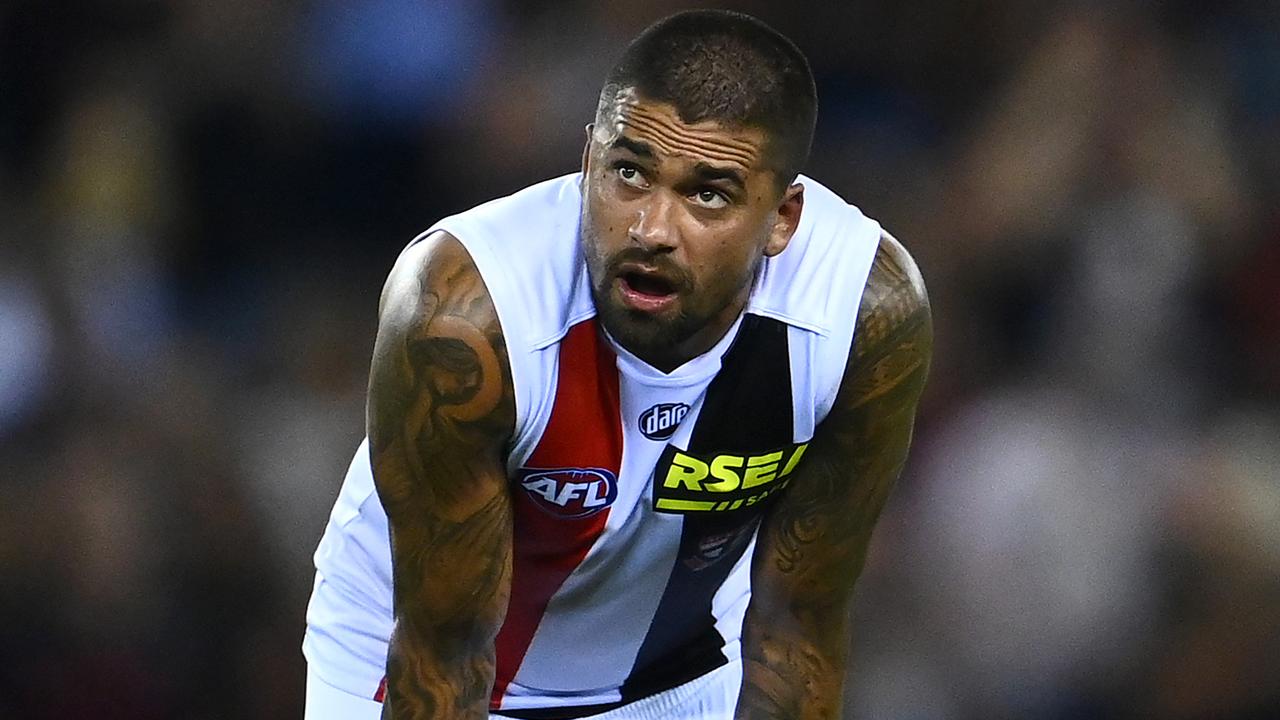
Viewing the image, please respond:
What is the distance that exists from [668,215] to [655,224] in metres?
0.02

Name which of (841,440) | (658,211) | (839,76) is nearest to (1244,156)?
(839,76)

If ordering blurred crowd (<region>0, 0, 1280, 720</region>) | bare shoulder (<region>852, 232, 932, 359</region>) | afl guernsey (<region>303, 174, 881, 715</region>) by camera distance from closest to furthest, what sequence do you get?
afl guernsey (<region>303, 174, 881, 715</region>) < bare shoulder (<region>852, 232, 932, 359</region>) < blurred crowd (<region>0, 0, 1280, 720</region>)

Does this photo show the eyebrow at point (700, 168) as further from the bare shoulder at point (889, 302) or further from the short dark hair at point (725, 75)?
the bare shoulder at point (889, 302)

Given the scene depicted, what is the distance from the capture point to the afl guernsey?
3.09 metres

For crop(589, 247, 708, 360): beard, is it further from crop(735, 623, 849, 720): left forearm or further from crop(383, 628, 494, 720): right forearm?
crop(735, 623, 849, 720): left forearm

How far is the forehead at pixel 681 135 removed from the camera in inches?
113

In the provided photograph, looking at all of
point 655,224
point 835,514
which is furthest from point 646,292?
point 835,514

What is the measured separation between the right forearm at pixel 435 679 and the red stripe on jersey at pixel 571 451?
27cm

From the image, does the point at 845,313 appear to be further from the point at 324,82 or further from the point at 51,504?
the point at 324,82

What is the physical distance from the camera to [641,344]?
3.09m

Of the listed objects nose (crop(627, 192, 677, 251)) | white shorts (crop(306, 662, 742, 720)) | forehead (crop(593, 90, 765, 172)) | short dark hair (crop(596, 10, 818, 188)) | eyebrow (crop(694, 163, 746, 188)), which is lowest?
white shorts (crop(306, 662, 742, 720))

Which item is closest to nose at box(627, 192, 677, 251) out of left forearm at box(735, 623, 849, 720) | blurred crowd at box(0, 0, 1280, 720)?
A: left forearm at box(735, 623, 849, 720)

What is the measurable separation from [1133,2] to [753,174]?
444 cm

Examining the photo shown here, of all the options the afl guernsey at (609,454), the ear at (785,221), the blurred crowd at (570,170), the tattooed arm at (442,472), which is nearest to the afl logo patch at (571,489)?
the afl guernsey at (609,454)
